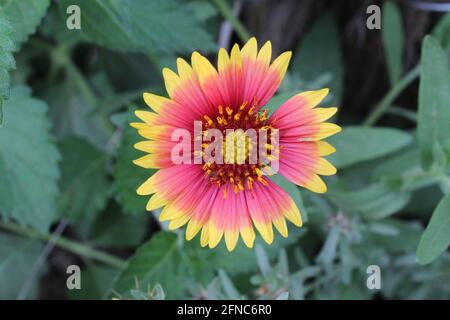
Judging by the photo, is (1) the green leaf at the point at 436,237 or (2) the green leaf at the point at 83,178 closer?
(1) the green leaf at the point at 436,237

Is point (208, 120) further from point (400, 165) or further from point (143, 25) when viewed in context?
point (400, 165)

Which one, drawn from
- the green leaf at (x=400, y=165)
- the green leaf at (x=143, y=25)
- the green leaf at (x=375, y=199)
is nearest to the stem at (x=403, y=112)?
the green leaf at (x=400, y=165)

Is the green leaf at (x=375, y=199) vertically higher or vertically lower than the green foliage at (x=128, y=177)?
lower

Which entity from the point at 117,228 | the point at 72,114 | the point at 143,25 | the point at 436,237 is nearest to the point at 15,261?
the point at 117,228

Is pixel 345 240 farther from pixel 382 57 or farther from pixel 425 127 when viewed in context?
pixel 382 57

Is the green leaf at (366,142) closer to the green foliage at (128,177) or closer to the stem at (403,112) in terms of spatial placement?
the stem at (403,112)

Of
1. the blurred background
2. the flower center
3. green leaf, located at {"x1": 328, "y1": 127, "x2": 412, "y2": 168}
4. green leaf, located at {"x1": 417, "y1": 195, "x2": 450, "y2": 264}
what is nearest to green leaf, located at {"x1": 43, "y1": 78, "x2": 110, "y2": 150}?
the blurred background

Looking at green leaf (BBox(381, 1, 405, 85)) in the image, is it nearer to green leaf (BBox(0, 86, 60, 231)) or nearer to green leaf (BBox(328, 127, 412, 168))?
green leaf (BBox(328, 127, 412, 168))
